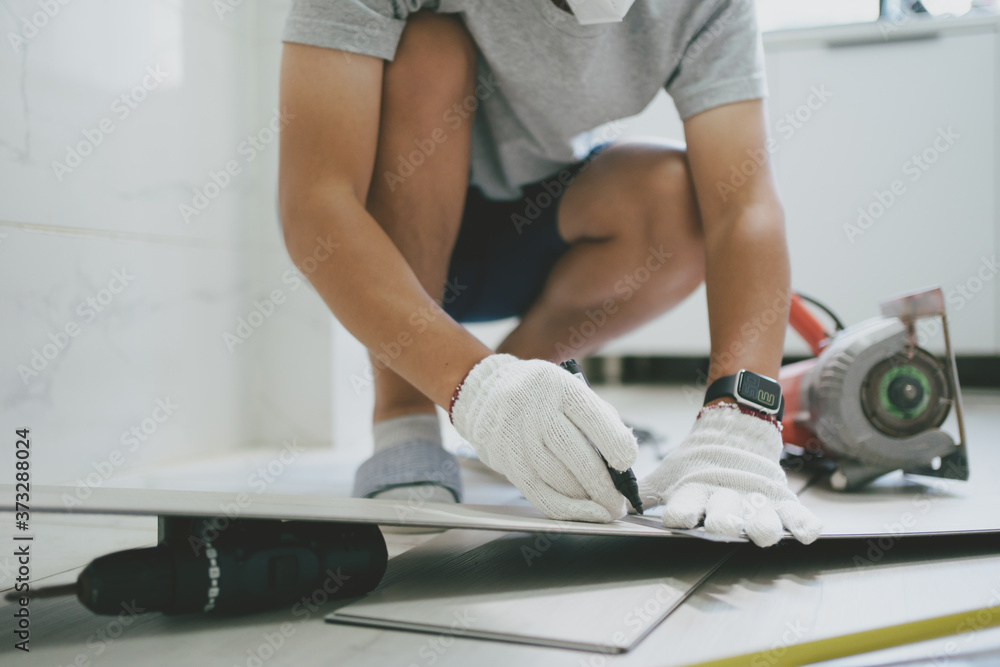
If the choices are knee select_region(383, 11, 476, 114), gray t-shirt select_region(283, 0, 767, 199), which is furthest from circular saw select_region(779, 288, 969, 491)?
knee select_region(383, 11, 476, 114)

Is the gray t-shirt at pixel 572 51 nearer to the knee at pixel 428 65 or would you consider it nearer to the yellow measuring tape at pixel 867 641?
the knee at pixel 428 65

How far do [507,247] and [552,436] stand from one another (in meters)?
0.53

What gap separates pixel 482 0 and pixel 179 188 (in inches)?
24.0

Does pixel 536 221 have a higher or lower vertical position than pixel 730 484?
higher

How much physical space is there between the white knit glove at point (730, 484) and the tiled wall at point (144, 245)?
2.37ft

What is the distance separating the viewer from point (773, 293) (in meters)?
0.72

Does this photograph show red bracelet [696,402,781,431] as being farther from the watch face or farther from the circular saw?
the circular saw

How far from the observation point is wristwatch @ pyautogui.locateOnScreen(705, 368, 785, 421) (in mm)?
665

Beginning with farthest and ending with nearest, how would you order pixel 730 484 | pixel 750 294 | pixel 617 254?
1. pixel 617 254
2. pixel 750 294
3. pixel 730 484

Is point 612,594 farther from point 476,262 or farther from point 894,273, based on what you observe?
point 894,273

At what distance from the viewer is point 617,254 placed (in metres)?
0.98

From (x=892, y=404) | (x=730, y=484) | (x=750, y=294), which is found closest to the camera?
(x=730, y=484)

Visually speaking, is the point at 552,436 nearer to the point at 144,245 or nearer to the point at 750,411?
the point at 750,411

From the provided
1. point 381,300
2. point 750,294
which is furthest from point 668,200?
point 381,300
